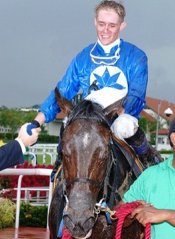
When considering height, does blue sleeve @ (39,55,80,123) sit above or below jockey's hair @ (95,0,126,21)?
below

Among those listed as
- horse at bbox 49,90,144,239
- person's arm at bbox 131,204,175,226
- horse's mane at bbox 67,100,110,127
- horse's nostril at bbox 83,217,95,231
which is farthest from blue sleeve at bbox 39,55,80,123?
person's arm at bbox 131,204,175,226

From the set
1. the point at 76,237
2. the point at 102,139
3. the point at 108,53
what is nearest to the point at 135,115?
the point at 108,53

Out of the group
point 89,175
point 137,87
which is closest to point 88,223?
point 89,175

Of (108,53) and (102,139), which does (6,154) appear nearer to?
(102,139)

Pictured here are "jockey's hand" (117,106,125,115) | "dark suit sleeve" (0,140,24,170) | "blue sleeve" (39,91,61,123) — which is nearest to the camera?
"dark suit sleeve" (0,140,24,170)

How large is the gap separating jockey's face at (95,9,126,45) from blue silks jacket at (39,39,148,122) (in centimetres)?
9

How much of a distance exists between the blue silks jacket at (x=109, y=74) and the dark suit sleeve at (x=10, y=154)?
139 centimetres

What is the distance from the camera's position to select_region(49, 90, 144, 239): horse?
422 cm

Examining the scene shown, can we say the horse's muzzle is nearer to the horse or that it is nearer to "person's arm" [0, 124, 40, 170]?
the horse

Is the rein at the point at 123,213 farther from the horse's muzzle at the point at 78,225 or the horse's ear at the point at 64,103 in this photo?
the horse's ear at the point at 64,103

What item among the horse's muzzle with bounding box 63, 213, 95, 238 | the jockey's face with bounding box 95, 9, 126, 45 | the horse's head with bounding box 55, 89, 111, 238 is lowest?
the horse's muzzle with bounding box 63, 213, 95, 238

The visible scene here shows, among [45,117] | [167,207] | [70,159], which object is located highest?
[45,117]

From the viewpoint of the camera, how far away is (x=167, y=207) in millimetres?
3789

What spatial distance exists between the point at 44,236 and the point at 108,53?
5469 millimetres
